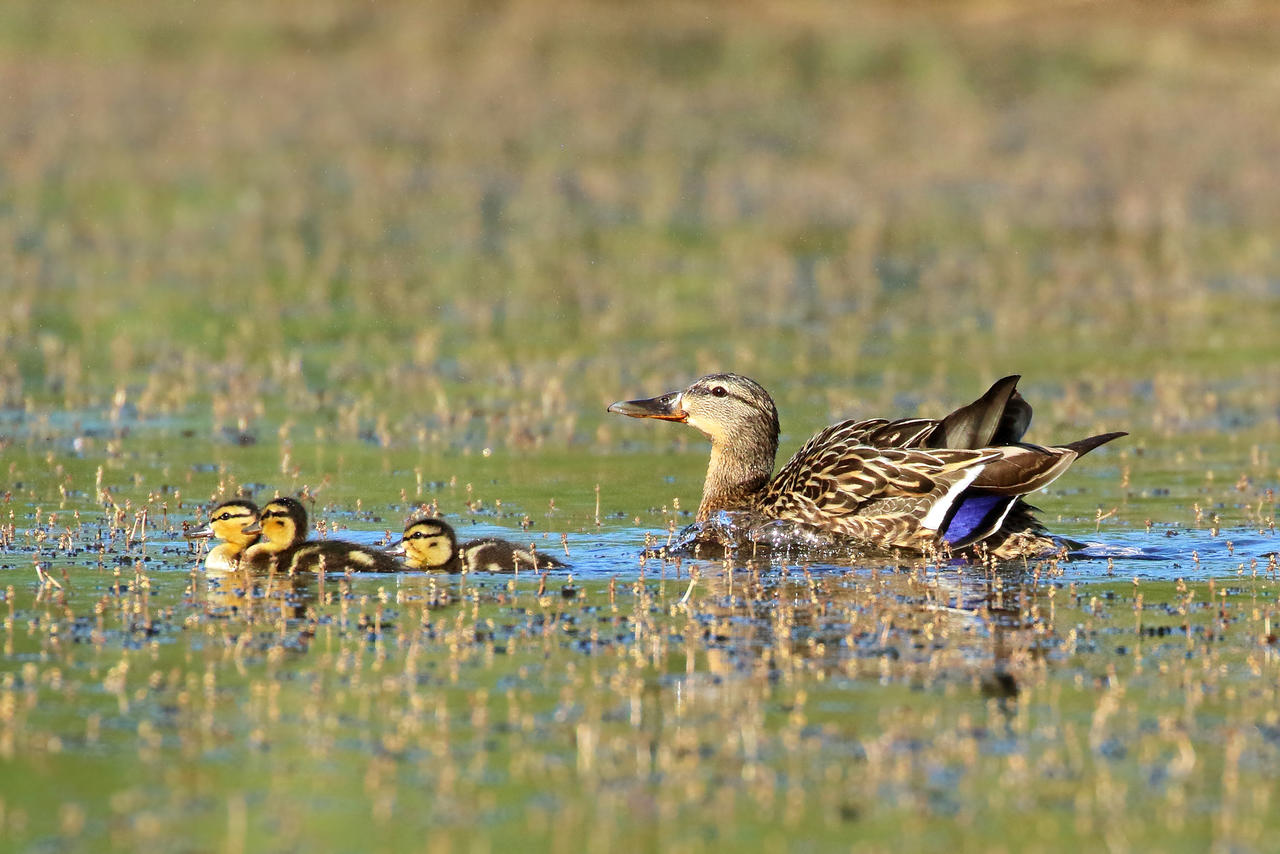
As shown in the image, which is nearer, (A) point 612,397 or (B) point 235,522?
(B) point 235,522

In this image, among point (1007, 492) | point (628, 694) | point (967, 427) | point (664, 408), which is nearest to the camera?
point (628, 694)

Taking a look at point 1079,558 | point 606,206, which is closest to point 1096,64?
point 606,206

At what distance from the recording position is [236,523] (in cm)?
1079

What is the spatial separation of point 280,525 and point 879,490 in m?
3.03

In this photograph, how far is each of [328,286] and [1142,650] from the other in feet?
46.9

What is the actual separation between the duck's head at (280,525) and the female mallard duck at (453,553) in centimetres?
50

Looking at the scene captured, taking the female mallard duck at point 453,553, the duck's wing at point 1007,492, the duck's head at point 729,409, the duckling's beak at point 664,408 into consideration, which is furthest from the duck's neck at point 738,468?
the female mallard duck at point 453,553

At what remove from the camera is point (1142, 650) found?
8.83m

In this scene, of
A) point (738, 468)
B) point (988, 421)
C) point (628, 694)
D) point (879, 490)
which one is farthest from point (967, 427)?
point (628, 694)

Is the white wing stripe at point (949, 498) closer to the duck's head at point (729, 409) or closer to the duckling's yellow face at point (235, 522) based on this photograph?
the duck's head at point (729, 409)

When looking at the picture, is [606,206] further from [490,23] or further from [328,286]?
[490,23]

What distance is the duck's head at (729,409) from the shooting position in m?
12.4

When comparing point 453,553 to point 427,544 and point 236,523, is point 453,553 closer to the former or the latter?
point 427,544

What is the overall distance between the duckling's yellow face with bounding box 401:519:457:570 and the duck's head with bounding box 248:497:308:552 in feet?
2.02
